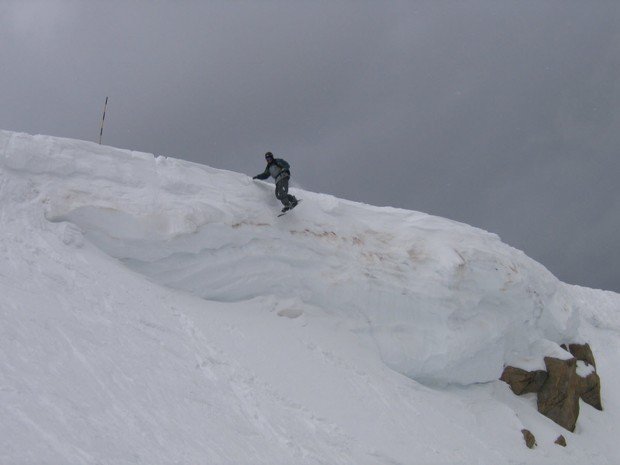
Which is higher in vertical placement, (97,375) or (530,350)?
(530,350)

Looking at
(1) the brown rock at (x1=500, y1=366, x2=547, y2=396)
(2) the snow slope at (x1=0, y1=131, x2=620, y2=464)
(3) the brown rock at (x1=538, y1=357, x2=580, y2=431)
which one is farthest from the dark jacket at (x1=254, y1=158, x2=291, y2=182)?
(3) the brown rock at (x1=538, y1=357, x2=580, y2=431)

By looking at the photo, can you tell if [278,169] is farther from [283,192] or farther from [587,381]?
[587,381]

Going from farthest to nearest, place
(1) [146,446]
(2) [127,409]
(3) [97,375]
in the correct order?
(3) [97,375] < (2) [127,409] < (1) [146,446]

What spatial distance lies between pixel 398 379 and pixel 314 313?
84.5 inches

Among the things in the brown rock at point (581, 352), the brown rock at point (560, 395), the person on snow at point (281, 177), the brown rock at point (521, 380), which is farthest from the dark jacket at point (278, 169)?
the brown rock at point (581, 352)

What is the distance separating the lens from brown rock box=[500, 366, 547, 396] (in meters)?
15.8

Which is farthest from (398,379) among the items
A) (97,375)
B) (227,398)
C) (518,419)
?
(97,375)

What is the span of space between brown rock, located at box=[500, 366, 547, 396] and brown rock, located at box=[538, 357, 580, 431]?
0.82ft

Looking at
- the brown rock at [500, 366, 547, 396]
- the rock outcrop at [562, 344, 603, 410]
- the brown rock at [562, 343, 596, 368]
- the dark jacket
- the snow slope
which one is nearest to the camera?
the snow slope

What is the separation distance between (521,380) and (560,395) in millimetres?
1277

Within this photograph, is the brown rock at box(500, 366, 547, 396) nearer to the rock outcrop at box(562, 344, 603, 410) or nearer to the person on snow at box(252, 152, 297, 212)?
the rock outcrop at box(562, 344, 603, 410)

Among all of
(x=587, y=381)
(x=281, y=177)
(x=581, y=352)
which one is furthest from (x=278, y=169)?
(x=581, y=352)

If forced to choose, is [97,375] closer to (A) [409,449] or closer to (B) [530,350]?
(A) [409,449]

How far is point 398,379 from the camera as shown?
500 inches
